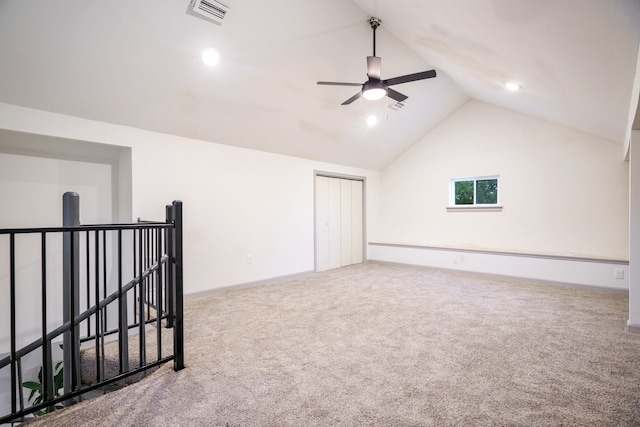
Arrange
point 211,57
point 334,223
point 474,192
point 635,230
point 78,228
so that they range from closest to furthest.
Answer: point 78,228 → point 635,230 → point 211,57 → point 474,192 → point 334,223

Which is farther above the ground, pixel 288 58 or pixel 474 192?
pixel 288 58

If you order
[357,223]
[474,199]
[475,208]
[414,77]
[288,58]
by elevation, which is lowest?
[357,223]

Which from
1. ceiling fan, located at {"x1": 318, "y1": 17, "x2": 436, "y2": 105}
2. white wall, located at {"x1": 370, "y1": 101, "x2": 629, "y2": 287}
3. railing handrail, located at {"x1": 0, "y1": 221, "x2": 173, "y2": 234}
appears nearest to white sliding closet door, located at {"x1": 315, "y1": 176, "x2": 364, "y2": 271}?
white wall, located at {"x1": 370, "y1": 101, "x2": 629, "y2": 287}

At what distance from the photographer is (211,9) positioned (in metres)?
2.53

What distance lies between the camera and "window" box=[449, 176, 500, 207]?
5406 millimetres

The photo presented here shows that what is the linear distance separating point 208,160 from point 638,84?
409 centimetres

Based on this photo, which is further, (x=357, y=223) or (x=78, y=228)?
(x=357, y=223)

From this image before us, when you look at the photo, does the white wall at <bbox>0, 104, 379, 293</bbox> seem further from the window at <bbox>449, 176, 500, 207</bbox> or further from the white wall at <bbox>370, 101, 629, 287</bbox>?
the window at <bbox>449, 176, 500, 207</bbox>

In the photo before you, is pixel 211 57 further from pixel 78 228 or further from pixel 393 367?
pixel 393 367

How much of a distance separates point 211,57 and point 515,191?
16.3 feet

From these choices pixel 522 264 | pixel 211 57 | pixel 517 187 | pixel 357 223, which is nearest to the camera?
pixel 211 57

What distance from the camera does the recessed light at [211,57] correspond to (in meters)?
2.90

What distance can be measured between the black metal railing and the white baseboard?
4.34 m

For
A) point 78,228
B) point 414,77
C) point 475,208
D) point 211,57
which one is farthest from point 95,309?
point 475,208
